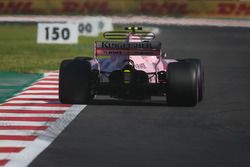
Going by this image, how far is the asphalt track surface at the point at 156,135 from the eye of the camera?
378 inches

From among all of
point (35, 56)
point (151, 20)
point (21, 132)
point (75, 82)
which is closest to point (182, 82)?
point (75, 82)

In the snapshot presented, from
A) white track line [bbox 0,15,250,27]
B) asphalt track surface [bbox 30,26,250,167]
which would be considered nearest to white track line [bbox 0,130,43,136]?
asphalt track surface [bbox 30,26,250,167]

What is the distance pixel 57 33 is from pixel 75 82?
2289cm

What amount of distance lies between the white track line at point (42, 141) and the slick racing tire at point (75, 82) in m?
0.32

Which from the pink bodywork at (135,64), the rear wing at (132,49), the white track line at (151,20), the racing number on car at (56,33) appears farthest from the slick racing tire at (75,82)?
the white track line at (151,20)

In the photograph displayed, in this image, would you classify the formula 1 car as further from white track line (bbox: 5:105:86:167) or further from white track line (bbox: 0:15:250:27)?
white track line (bbox: 0:15:250:27)

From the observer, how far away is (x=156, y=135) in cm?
1169

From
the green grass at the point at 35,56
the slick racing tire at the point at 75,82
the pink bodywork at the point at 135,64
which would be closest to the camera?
the slick racing tire at the point at 75,82

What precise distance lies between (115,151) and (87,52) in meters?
24.6

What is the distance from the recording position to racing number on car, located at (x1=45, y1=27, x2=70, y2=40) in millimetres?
37375

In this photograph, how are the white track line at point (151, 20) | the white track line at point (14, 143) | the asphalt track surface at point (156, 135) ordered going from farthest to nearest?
the white track line at point (151, 20) < the white track line at point (14, 143) < the asphalt track surface at point (156, 135)

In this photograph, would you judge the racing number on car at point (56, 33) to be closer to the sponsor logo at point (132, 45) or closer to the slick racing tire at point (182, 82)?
the sponsor logo at point (132, 45)

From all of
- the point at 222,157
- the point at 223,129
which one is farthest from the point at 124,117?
the point at 222,157

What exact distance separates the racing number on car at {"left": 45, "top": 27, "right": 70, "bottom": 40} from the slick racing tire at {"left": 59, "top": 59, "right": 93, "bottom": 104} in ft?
73.7
